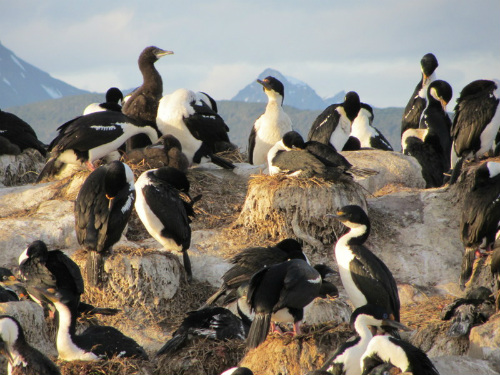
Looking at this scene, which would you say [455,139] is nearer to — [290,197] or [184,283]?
[290,197]

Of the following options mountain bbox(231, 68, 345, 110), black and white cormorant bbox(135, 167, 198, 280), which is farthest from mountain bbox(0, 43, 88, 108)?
black and white cormorant bbox(135, 167, 198, 280)

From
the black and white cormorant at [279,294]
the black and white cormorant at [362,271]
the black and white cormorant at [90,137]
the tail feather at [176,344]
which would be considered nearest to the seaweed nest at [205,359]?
the tail feather at [176,344]

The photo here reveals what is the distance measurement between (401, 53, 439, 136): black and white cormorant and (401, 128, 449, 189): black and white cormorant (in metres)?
0.96

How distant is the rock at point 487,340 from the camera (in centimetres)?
763

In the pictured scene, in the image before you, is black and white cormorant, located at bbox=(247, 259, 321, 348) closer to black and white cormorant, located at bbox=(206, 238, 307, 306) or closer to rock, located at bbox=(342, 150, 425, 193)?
black and white cormorant, located at bbox=(206, 238, 307, 306)

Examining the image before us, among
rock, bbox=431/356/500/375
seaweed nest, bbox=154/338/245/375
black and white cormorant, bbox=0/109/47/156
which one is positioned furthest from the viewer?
black and white cormorant, bbox=0/109/47/156

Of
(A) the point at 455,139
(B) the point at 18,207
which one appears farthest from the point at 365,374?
(B) the point at 18,207

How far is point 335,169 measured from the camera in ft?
36.5

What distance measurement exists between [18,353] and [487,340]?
13.3ft

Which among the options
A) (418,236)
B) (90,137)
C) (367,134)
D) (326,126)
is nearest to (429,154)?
(367,134)

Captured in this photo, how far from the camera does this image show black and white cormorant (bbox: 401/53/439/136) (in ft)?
53.7

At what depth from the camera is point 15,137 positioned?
50.5 feet

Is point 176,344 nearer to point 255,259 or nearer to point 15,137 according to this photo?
point 255,259

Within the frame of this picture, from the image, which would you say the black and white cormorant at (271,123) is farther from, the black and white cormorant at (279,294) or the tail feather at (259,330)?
the tail feather at (259,330)
